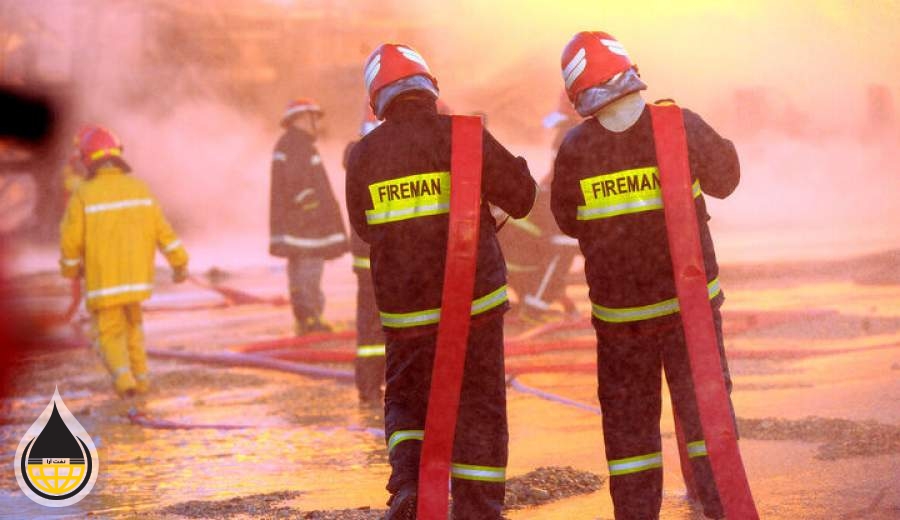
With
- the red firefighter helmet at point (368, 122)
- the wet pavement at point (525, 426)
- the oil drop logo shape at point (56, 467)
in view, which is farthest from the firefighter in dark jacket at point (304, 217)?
the oil drop logo shape at point (56, 467)

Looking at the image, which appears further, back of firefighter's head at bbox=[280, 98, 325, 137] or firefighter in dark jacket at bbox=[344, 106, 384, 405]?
back of firefighter's head at bbox=[280, 98, 325, 137]

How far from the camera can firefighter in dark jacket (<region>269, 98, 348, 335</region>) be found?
962 cm

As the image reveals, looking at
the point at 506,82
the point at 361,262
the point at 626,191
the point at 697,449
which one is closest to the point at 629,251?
the point at 626,191

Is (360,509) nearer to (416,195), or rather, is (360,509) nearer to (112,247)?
(416,195)

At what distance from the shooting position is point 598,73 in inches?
149

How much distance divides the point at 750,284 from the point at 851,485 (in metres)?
6.97

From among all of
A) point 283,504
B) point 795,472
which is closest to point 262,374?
point 283,504

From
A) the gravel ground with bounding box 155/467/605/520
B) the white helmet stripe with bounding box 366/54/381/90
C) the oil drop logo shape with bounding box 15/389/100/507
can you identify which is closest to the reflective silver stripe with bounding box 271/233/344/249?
the oil drop logo shape with bounding box 15/389/100/507

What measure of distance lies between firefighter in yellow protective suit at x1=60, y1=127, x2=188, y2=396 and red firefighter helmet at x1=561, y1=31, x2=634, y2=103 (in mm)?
4117

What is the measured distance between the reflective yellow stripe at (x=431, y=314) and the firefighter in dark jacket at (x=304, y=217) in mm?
5756

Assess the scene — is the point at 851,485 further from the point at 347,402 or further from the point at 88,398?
the point at 88,398

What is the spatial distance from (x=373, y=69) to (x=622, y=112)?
2.54 ft

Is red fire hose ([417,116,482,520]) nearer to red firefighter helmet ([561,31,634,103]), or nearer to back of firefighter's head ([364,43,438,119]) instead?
back of firefighter's head ([364,43,438,119])

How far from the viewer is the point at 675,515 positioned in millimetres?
4105
